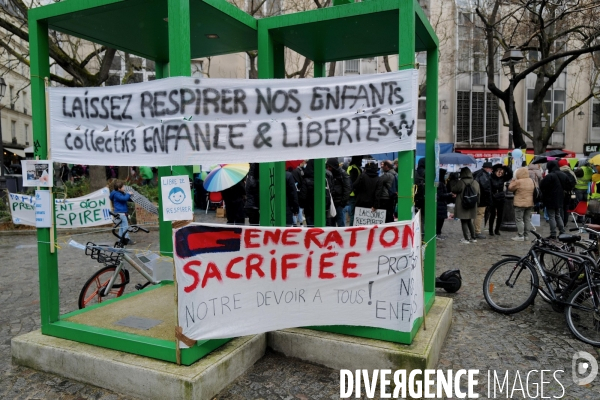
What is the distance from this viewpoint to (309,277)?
13.2ft

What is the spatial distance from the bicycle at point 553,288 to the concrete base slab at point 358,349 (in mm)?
1533

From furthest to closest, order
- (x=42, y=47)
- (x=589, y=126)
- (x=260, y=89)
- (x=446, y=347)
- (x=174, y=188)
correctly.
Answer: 1. (x=589, y=126)
2. (x=446, y=347)
3. (x=42, y=47)
4. (x=260, y=89)
5. (x=174, y=188)

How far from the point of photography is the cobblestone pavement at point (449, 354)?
383 cm

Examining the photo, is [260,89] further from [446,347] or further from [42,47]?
[446,347]

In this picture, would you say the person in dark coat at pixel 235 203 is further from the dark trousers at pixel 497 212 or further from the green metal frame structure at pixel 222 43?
the dark trousers at pixel 497 212

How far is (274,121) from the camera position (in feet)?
12.9

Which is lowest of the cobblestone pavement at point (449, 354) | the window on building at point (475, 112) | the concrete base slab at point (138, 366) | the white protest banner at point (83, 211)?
the cobblestone pavement at point (449, 354)

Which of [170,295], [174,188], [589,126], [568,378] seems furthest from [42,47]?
[589,126]

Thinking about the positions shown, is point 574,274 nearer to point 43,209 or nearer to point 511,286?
point 511,286

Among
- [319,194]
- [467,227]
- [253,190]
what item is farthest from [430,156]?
[467,227]

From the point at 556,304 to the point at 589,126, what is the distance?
33290 millimetres

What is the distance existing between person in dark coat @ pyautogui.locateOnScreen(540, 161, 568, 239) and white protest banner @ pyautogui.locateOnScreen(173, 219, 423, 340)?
8209 millimetres

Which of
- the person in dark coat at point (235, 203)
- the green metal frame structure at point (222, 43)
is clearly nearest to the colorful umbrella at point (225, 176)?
the green metal frame structure at point (222, 43)

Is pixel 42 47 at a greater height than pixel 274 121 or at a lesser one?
greater
